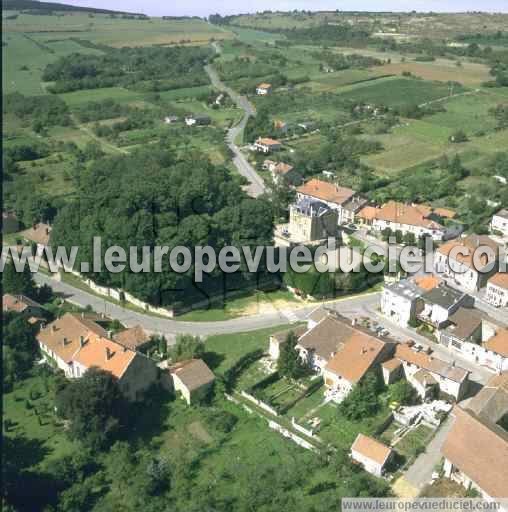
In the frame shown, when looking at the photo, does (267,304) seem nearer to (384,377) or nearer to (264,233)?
(264,233)

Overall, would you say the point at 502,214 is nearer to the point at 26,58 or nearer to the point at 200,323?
the point at 200,323

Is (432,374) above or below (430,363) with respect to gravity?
below

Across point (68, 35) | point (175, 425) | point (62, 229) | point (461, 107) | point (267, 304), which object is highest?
point (68, 35)

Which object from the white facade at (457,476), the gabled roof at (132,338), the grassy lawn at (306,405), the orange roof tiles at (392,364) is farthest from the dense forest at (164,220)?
the white facade at (457,476)

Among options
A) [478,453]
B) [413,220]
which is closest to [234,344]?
[478,453]

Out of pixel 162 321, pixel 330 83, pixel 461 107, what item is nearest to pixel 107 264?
pixel 162 321

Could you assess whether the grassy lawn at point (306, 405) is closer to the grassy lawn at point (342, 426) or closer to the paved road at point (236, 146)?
the grassy lawn at point (342, 426)
